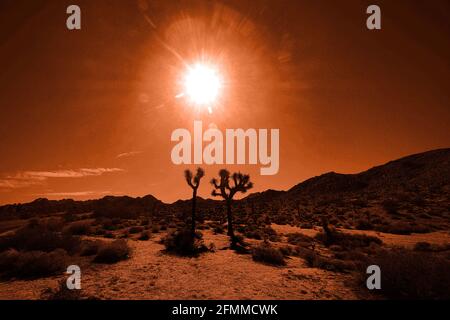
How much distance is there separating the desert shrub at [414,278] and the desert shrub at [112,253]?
9947mm

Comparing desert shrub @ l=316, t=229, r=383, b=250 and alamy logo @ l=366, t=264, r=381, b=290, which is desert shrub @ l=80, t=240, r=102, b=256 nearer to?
alamy logo @ l=366, t=264, r=381, b=290

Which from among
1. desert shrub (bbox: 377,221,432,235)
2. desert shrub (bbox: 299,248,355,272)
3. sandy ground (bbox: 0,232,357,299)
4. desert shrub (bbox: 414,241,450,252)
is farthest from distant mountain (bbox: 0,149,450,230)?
sandy ground (bbox: 0,232,357,299)

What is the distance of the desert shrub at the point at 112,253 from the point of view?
34.1ft

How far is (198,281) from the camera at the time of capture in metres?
8.21

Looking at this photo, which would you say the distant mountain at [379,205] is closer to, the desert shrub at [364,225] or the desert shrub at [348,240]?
the desert shrub at [364,225]

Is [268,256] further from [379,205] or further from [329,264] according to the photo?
[379,205]

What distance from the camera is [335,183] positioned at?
3374 inches

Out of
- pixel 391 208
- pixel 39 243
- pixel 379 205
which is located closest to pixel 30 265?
pixel 39 243

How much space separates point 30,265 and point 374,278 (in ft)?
39.2

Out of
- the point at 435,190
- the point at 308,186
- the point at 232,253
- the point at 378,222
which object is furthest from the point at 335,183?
the point at 232,253

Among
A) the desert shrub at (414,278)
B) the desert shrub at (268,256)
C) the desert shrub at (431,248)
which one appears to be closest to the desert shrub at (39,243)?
the desert shrub at (268,256)

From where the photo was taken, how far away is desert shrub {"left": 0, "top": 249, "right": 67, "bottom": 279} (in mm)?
8469

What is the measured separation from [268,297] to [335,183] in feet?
289
